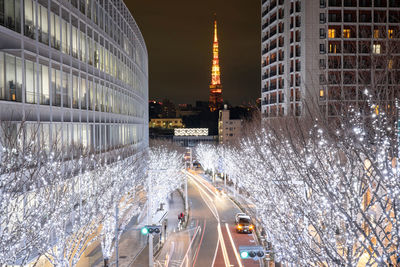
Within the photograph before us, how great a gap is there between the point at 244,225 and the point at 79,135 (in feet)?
41.8

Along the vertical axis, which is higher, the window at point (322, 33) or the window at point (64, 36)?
the window at point (322, 33)

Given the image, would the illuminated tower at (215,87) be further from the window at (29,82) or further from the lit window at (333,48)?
the window at (29,82)

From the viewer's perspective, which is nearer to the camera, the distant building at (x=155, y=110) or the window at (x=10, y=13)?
the window at (x=10, y=13)

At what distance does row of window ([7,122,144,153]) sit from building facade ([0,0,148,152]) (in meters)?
0.05

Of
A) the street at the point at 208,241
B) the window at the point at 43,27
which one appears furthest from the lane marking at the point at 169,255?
the window at the point at 43,27

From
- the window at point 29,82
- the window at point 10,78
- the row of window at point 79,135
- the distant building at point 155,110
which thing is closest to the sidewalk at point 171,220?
the row of window at point 79,135

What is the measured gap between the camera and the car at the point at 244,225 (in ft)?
84.3

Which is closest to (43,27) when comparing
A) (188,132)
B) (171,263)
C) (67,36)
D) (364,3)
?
(67,36)

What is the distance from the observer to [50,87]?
→ 16.6 m

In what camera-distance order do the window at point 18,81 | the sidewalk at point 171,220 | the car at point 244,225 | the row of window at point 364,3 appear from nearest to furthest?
the window at point 18,81 → the sidewalk at point 171,220 → the car at point 244,225 → the row of window at point 364,3

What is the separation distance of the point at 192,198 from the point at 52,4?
94.1ft

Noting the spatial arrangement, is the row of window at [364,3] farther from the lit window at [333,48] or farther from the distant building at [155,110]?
the distant building at [155,110]

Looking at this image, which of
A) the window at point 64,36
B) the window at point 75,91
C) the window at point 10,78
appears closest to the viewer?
the window at point 10,78

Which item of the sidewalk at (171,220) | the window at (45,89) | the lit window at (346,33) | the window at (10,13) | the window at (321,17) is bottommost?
the sidewalk at (171,220)
